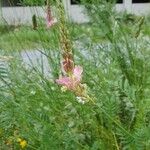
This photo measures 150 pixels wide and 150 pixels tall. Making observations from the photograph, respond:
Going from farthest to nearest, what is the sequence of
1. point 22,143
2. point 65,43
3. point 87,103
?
point 22,143 < point 87,103 < point 65,43

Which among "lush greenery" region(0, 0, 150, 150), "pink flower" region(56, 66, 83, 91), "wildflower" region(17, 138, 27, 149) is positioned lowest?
"wildflower" region(17, 138, 27, 149)

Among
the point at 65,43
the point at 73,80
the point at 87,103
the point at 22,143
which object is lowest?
the point at 22,143

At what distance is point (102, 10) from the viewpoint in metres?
3.95

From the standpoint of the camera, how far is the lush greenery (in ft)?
8.08

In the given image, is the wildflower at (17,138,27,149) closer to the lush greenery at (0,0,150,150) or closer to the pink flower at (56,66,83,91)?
the lush greenery at (0,0,150,150)

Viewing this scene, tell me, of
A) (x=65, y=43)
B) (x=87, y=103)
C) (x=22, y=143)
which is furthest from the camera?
(x=22, y=143)

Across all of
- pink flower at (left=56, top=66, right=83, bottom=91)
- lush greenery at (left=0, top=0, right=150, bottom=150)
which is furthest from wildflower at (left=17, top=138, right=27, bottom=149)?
pink flower at (left=56, top=66, right=83, bottom=91)

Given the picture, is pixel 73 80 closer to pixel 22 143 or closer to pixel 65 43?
pixel 65 43

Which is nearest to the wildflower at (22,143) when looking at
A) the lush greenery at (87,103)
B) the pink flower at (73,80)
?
the lush greenery at (87,103)

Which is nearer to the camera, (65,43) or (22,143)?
(65,43)

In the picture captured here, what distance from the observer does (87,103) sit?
2.21 metres

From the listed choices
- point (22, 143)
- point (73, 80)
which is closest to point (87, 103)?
point (73, 80)

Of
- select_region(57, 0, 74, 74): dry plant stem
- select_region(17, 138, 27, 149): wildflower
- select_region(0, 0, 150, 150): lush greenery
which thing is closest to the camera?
select_region(57, 0, 74, 74): dry plant stem

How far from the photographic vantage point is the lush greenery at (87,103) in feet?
8.08
